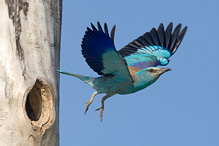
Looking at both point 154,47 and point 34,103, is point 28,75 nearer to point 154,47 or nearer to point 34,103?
point 34,103

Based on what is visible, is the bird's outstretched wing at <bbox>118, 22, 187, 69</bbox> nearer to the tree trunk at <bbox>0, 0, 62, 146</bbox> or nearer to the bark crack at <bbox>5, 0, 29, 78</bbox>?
the tree trunk at <bbox>0, 0, 62, 146</bbox>

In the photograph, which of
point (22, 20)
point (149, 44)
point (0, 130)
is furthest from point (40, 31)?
point (149, 44)

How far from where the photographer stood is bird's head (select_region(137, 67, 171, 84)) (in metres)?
5.76

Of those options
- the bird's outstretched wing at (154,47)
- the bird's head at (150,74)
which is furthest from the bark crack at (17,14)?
the bird's outstretched wing at (154,47)

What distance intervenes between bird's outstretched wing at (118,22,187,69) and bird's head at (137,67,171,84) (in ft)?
2.23

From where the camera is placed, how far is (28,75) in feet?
13.9

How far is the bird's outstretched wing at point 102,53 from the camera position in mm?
5250

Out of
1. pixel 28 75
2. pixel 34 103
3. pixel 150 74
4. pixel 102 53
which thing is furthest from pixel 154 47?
pixel 28 75

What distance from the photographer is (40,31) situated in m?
4.43

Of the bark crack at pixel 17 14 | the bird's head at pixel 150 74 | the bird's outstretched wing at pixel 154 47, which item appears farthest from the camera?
the bird's outstretched wing at pixel 154 47

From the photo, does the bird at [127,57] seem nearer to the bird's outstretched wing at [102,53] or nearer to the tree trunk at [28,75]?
the bird's outstretched wing at [102,53]

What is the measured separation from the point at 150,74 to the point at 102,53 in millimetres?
723

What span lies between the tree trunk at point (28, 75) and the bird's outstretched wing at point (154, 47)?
212 centimetres

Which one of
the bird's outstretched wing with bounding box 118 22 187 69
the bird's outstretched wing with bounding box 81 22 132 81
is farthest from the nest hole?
the bird's outstretched wing with bounding box 118 22 187 69
